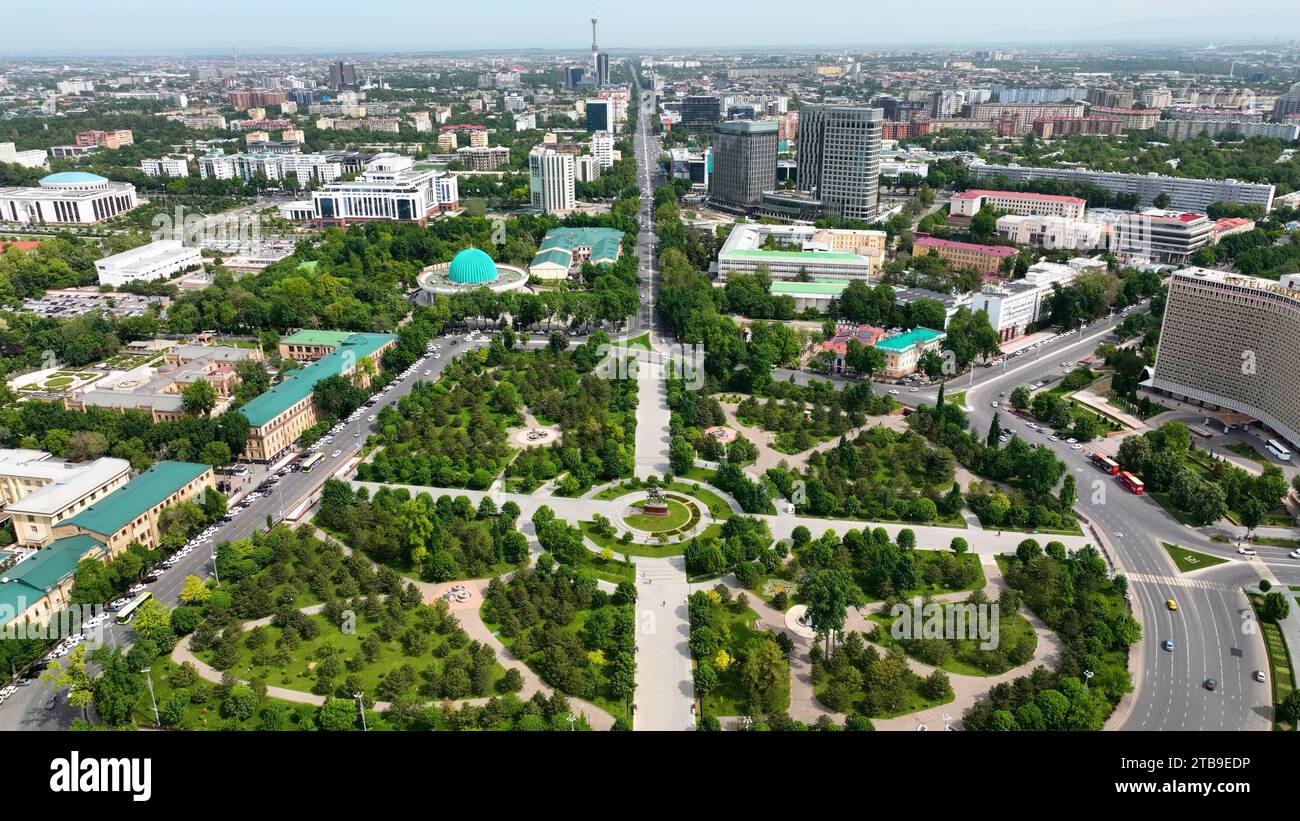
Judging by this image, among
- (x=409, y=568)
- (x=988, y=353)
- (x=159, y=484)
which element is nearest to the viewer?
(x=409, y=568)

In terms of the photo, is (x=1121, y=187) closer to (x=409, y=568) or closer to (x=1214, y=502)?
(x=1214, y=502)

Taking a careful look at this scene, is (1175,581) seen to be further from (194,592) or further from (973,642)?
(194,592)

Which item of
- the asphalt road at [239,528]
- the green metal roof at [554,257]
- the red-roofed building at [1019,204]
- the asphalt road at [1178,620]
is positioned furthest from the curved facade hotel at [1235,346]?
the green metal roof at [554,257]

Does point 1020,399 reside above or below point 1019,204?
below

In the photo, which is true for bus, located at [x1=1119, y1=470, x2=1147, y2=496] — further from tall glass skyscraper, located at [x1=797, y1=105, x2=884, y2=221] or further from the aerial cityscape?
tall glass skyscraper, located at [x1=797, y1=105, x2=884, y2=221]

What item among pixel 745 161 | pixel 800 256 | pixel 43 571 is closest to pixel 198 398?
pixel 43 571
